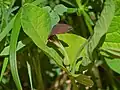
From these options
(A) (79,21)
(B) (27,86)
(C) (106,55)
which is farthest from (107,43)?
(B) (27,86)

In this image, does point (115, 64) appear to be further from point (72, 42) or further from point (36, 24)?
point (36, 24)

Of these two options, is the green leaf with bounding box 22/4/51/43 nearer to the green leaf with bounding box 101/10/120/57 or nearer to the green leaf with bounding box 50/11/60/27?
the green leaf with bounding box 50/11/60/27

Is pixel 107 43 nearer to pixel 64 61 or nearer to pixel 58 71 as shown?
pixel 64 61

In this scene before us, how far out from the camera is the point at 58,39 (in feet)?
2.89

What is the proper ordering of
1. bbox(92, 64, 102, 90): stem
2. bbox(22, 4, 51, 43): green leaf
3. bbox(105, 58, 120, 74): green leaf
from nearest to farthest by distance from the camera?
bbox(22, 4, 51, 43): green leaf < bbox(105, 58, 120, 74): green leaf < bbox(92, 64, 102, 90): stem

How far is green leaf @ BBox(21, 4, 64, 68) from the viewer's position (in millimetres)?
756

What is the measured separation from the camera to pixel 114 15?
2.70 feet

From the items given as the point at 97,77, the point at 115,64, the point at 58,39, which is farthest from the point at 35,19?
the point at 97,77

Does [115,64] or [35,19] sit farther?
[115,64]

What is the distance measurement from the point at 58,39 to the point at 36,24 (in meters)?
0.13

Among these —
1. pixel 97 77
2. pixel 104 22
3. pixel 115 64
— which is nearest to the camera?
pixel 104 22

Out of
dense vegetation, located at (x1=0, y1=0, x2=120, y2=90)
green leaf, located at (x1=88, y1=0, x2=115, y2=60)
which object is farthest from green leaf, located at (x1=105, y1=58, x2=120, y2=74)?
green leaf, located at (x1=88, y1=0, x2=115, y2=60)

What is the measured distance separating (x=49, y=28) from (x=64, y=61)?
4.1 inches

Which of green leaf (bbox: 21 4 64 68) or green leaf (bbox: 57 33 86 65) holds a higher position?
green leaf (bbox: 21 4 64 68)
